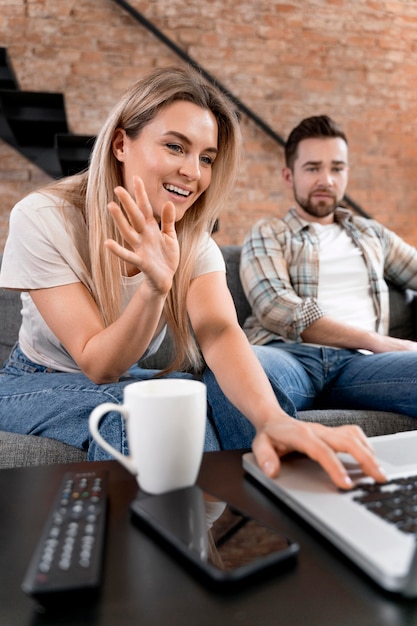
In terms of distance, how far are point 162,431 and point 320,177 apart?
187cm

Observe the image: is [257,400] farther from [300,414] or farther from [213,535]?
[300,414]

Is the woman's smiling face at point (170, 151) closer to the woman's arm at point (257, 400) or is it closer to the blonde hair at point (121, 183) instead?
the blonde hair at point (121, 183)

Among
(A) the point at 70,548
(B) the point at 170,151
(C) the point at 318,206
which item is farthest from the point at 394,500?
(C) the point at 318,206

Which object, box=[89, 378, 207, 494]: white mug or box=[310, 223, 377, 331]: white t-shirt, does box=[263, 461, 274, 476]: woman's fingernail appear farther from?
box=[310, 223, 377, 331]: white t-shirt

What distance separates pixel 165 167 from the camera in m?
1.30

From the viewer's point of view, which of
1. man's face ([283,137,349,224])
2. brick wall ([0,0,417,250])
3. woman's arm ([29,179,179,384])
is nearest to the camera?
woman's arm ([29,179,179,384])

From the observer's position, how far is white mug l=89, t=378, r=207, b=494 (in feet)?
1.86

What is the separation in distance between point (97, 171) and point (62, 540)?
976 mm

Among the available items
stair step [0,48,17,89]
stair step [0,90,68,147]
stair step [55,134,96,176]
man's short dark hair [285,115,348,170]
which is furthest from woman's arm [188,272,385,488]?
stair step [0,48,17,89]

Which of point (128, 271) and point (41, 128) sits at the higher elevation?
point (128, 271)

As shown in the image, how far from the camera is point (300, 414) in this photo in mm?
1519

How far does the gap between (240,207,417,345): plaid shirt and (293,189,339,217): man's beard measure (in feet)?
0.22

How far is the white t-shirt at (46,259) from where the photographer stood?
1182 mm

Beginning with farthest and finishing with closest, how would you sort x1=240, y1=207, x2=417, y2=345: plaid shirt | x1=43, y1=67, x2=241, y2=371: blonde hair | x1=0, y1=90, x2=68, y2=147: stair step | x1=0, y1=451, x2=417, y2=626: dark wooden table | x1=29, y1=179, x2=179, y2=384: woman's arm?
x1=0, y1=90, x2=68, y2=147: stair step
x1=240, y1=207, x2=417, y2=345: plaid shirt
x1=43, y1=67, x2=241, y2=371: blonde hair
x1=29, y1=179, x2=179, y2=384: woman's arm
x1=0, y1=451, x2=417, y2=626: dark wooden table
